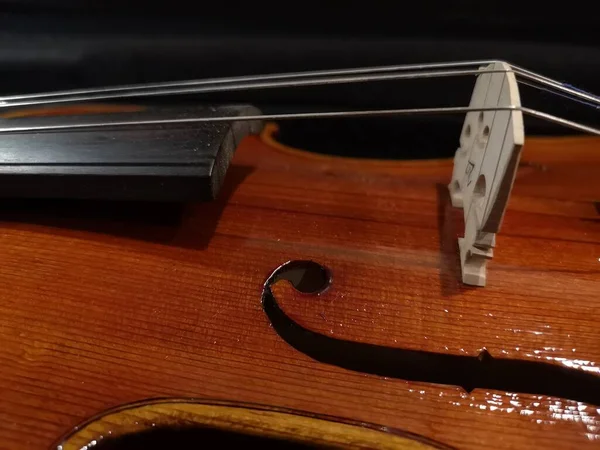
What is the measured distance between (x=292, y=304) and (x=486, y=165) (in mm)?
255

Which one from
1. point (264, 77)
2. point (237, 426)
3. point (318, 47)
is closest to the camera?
point (237, 426)

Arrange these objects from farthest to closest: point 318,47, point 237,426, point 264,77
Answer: point 318,47 < point 264,77 < point 237,426

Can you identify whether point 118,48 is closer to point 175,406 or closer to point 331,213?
point 331,213

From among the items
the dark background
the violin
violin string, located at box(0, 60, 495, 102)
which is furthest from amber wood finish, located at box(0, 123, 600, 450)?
the dark background

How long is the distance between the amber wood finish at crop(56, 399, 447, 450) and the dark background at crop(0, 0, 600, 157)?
0.65 m

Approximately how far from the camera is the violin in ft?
1.73

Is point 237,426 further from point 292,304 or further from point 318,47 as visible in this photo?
point 318,47

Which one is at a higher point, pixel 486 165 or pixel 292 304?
pixel 486 165

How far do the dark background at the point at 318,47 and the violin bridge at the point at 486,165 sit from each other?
0.31 m

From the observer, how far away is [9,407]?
21.0 inches

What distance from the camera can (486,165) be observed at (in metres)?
0.62

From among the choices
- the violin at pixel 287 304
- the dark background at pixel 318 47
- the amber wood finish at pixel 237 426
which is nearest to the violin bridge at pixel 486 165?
the violin at pixel 287 304

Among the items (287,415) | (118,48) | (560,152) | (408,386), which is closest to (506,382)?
(408,386)

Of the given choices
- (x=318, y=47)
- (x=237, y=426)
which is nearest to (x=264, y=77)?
(x=318, y=47)
